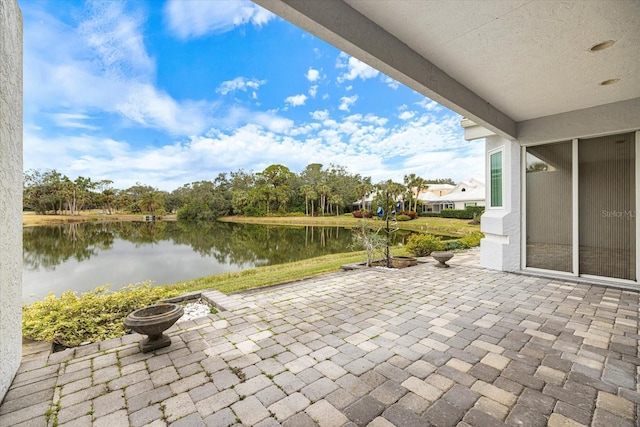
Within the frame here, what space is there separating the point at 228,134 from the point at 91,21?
25.8 meters

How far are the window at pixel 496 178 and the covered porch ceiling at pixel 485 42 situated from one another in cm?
191

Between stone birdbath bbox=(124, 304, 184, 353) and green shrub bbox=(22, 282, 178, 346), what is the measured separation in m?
0.74

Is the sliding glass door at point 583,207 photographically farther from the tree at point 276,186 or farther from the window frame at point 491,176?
the tree at point 276,186

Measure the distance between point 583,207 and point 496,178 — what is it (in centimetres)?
148

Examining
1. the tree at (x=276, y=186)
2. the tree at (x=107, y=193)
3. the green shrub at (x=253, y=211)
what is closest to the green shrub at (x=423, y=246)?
the tree at (x=276, y=186)

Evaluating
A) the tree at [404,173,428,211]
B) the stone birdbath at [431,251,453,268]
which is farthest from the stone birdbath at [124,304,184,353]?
the tree at [404,173,428,211]

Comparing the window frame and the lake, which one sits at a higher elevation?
the window frame

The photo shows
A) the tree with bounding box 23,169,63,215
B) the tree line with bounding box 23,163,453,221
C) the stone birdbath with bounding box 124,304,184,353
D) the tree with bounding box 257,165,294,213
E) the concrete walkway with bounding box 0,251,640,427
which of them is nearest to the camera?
the concrete walkway with bounding box 0,251,640,427

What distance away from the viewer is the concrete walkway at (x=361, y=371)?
63.4 inches

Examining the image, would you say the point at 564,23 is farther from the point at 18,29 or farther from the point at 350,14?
the point at 18,29

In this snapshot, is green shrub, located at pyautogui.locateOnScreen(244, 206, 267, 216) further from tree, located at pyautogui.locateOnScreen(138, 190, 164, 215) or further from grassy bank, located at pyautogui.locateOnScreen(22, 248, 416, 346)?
grassy bank, located at pyautogui.locateOnScreen(22, 248, 416, 346)

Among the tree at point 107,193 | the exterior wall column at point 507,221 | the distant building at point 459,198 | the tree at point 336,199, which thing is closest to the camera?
the exterior wall column at point 507,221

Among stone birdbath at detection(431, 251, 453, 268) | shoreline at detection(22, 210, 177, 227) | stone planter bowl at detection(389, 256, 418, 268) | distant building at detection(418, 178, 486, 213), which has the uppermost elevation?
distant building at detection(418, 178, 486, 213)

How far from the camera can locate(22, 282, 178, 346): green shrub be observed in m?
2.78
